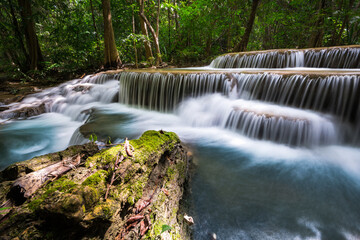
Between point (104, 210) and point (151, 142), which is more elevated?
point (151, 142)

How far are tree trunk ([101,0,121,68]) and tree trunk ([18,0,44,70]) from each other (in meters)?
4.20

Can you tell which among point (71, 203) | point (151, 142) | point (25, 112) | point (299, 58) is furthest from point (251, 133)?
point (25, 112)

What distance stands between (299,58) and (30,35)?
14.8m

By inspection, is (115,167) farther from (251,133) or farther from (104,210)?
(251,133)

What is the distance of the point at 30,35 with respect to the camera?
10.5 metres

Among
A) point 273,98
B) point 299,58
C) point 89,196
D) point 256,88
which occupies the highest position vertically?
point 299,58

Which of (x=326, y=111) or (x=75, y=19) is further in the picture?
(x=75, y=19)

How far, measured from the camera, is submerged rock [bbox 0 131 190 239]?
109 cm

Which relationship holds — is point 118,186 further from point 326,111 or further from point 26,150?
point 326,111

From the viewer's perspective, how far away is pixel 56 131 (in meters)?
5.27

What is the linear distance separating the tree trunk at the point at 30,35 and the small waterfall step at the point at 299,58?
1142 centimetres

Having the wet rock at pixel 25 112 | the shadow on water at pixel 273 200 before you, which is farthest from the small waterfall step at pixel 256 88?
the wet rock at pixel 25 112

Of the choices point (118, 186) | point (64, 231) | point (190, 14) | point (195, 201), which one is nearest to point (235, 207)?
point (195, 201)

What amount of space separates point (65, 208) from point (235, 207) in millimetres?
1977
